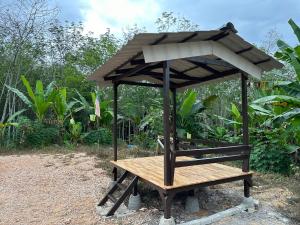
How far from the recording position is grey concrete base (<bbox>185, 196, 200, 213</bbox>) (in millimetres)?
4406

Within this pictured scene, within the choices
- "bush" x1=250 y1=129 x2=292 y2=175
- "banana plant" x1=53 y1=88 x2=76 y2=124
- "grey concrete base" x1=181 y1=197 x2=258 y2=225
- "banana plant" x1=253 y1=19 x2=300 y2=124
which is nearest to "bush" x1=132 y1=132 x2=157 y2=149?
"banana plant" x1=53 y1=88 x2=76 y2=124

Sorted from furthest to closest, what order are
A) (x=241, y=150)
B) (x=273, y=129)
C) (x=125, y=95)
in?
(x=125, y=95)
(x=273, y=129)
(x=241, y=150)

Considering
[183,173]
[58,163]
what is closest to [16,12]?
[58,163]

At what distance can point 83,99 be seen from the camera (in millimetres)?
10531

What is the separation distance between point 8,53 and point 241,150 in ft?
30.7

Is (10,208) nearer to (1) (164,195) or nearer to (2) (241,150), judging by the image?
(1) (164,195)

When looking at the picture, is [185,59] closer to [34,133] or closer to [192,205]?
Result: [192,205]

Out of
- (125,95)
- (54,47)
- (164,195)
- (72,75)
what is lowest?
(164,195)

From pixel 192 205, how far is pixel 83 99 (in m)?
7.12

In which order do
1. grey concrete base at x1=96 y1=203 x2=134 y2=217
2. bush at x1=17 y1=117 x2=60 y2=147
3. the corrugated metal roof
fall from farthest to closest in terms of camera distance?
1. bush at x1=17 y1=117 x2=60 y2=147
2. grey concrete base at x1=96 y1=203 x2=134 y2=217
3. the corrugated metal roof

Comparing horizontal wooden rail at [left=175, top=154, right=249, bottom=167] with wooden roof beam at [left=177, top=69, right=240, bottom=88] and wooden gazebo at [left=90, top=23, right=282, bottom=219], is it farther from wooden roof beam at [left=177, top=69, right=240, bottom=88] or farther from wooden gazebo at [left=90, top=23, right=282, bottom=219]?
wooden roof beam at [left=177, top=69, right=240, bottom=88]

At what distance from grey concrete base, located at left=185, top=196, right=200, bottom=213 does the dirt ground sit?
109 millimetres

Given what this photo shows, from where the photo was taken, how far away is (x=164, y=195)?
355 cm

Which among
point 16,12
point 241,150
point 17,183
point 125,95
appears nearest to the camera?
point 241,150
